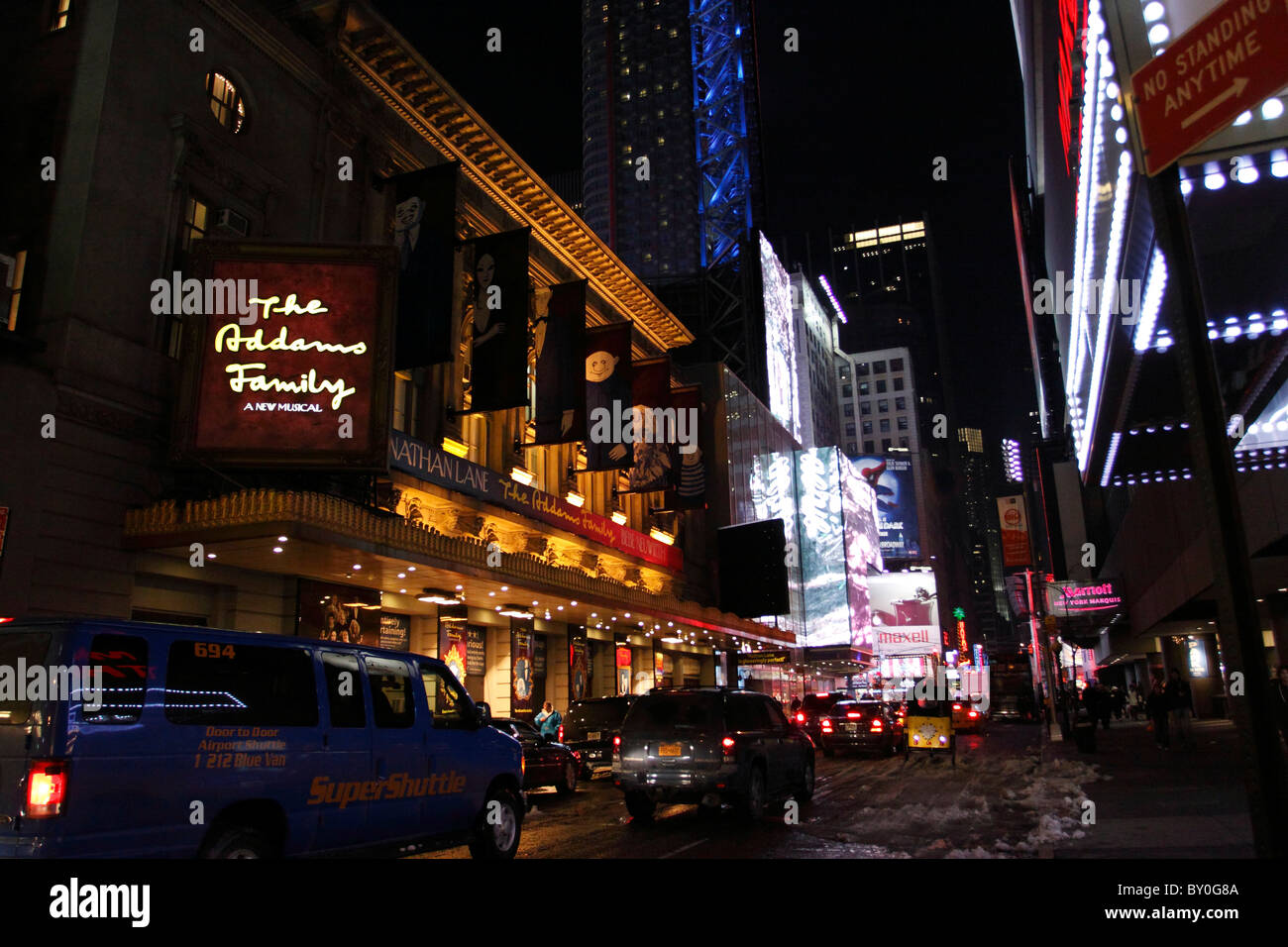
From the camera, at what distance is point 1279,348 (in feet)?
38.9

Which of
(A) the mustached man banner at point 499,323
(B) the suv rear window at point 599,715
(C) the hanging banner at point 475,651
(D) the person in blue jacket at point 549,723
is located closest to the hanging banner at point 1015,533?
(C) the hanging banner at point 475,651

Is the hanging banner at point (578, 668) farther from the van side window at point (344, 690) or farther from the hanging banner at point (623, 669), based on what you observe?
the van side window at point (344, 690)

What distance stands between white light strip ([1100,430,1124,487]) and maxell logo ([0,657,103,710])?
1444 cm

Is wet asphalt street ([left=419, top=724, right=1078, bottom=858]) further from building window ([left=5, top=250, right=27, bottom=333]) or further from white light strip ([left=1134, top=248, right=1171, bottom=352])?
building window ([left=5, top=250, right=27, bottom=333])

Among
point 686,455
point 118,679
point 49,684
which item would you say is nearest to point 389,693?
point 118,679

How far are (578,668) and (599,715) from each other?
1101 cm

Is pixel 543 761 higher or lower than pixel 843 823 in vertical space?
higher

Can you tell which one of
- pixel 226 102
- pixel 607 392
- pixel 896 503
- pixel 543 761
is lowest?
pixel 543 761

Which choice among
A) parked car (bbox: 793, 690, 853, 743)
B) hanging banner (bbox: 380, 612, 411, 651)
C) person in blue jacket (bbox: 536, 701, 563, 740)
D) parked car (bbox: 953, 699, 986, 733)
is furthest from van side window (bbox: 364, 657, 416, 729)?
parked car (bbox: 953, 699, 986, 733)

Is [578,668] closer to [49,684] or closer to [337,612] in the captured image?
[337,612]

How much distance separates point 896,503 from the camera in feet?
428

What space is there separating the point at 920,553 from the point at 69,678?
136m

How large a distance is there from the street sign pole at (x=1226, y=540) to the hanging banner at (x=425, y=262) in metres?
16.9

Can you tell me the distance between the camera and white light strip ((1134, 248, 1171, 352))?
9.08 meters
